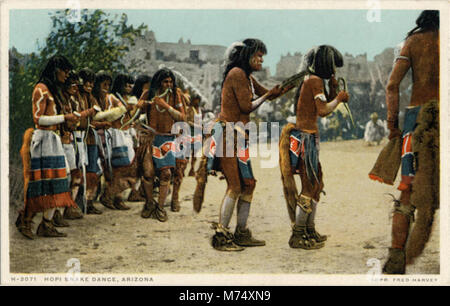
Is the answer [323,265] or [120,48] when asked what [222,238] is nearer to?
[323,265]

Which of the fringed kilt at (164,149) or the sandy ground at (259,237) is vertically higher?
the fringed kilt at (164,149)

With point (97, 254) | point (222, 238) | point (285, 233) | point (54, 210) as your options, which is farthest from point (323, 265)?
point (54, 210)

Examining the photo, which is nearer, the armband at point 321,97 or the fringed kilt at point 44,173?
the armband at point 321,97

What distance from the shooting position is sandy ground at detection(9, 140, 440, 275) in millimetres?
6418

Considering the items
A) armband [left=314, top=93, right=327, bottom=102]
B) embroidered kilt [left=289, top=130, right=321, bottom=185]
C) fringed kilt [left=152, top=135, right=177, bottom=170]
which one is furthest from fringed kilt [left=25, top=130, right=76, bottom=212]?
armband [left=314, top=93, right=327, bottom=102]

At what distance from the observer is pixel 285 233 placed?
658cm

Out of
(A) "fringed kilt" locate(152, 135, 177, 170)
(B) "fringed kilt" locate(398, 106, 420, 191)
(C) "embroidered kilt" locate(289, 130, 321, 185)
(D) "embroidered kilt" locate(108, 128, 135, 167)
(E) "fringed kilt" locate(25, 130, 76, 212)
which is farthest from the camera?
(D) "embroidered kilt" locate(108, 128, 135, 167)

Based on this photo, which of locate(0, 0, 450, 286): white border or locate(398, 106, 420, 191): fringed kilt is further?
locate(0, 0, 450, 286): white border

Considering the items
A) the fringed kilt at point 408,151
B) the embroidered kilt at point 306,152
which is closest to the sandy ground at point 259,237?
the embroidered kilt at point 306,152

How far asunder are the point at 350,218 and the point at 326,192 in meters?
0.40

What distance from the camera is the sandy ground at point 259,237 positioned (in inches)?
253

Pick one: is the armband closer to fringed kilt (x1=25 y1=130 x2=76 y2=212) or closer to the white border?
the white border

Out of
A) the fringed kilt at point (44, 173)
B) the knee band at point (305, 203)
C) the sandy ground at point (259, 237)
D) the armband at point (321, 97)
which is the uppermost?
the armband at point (321, 97)
